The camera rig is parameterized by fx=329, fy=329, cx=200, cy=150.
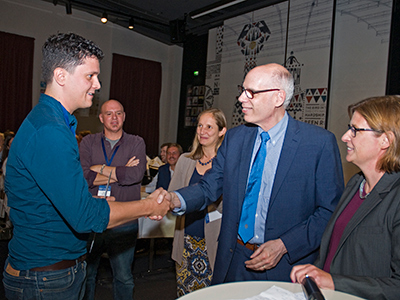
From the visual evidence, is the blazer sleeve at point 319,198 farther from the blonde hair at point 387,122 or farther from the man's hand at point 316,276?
the man's hand at point 316,276

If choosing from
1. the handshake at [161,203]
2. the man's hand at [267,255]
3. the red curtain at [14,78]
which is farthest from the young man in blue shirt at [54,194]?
the red curtain at [14,78]

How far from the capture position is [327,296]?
116 cm

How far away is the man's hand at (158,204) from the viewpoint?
74.2 inches

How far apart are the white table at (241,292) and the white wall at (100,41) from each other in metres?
9.31

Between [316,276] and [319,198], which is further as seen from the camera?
[319,198]

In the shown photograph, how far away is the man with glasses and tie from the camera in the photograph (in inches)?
69.9


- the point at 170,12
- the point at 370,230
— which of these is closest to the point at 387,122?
the point at 370,230

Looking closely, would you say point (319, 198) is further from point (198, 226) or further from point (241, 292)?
point (198, 226)

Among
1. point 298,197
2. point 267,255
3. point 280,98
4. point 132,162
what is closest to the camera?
point 267,255

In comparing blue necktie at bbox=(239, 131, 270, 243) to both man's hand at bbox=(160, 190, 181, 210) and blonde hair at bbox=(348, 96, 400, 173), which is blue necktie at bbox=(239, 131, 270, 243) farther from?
blonde hair at bbox=(348, 96, 400, 173)

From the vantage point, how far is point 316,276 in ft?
4.14

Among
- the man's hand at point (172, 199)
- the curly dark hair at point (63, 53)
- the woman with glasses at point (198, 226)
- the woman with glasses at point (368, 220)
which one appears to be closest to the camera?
the woman with glasses at point (368, 220)

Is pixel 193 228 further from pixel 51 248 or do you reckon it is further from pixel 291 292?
pixel 291 292

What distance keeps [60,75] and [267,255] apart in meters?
1.33
